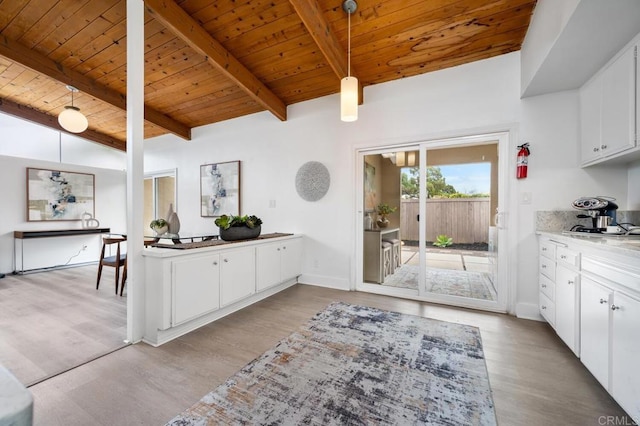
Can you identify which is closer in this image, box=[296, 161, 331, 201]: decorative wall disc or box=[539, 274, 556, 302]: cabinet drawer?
box=[539, 274, 556, 302]: cabinet drawer

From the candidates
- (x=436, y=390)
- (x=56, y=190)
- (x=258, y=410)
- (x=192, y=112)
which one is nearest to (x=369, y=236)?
(x=436, y=390)

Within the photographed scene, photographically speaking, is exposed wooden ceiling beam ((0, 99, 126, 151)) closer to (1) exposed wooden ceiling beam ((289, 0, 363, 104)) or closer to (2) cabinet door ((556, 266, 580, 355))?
(1) exposed wooden ceiling beam ((289, 0, 363, 104))

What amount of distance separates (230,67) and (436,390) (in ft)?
12.3

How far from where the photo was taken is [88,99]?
4.38 m

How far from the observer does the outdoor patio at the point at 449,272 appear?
3.19 metres

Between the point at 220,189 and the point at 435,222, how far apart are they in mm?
3706

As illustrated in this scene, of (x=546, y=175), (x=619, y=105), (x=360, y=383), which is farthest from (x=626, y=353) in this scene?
(x=546, y=175)

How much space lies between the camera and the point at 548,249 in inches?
90.7

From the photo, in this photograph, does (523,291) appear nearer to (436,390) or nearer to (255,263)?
(436,390)

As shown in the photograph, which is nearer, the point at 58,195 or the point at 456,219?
the point at 456,219

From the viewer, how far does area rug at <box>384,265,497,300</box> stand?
308 centimetres

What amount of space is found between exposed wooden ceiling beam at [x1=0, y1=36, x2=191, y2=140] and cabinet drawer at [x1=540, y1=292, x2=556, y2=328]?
601cm

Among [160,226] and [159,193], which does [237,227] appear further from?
[159,193]

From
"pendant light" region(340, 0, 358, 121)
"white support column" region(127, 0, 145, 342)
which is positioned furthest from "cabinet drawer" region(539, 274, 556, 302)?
"white support column" region(127, 0, 145, 342)
